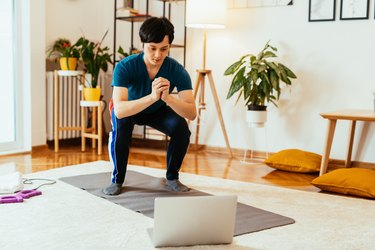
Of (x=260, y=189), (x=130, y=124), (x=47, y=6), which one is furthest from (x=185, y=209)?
(x=47, y=6)

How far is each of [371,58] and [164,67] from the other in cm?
192

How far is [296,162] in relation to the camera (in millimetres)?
3598

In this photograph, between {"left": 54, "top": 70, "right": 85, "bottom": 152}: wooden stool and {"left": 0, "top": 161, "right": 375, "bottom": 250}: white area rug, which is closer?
{"left": 0, "top": 161, "right": 375, "bottom": 250}: white area rug

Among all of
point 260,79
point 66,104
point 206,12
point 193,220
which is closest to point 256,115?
point 260,79

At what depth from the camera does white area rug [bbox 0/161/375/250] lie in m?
1.89

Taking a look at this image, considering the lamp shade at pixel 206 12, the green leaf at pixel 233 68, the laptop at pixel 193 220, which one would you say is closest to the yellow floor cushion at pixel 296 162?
the green leaf at pixel 233 68

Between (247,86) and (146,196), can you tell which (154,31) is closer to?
(146,196)

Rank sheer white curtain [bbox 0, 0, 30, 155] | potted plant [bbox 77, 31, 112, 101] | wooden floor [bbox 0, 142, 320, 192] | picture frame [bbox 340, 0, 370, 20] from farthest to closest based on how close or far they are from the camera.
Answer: potted plant [bbox 77, 31, 112, 101], sheer white curtain [bbox 0, 0, 30, 155], picture frame [bbox 340, 0, 370, 20], wooden floor [bbox 0, 142, 320, 192]

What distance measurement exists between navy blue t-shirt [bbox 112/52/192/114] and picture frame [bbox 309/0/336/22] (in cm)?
177

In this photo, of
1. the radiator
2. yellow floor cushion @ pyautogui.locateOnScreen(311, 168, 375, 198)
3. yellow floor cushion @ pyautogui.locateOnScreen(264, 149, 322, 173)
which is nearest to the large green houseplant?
yellow floor cushion @ pyautogui.locateOnScreen(264, 149, 322, 173)

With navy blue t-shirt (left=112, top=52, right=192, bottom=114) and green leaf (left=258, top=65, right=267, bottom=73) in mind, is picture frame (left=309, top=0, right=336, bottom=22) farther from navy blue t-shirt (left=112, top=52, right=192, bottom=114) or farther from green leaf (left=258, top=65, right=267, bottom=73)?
navy blue t-shirt (left=112, top=52, right=192, bottom=114)

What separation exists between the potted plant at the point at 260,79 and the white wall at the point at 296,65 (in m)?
0.17

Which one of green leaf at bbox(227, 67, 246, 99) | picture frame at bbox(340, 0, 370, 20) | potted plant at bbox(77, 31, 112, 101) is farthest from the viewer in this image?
potted plant at bbox(77, 31, 112, 101)

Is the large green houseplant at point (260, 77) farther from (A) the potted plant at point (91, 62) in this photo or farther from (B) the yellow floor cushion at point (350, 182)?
(A) the potted plant at point (91, 62)
